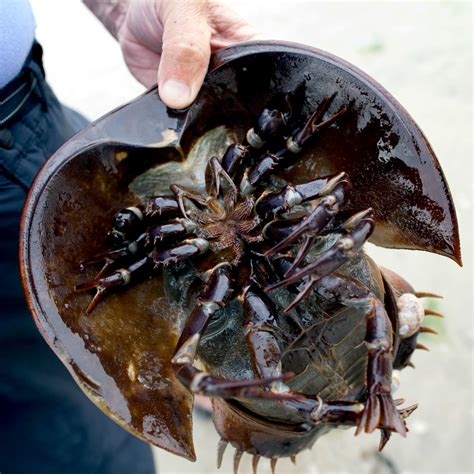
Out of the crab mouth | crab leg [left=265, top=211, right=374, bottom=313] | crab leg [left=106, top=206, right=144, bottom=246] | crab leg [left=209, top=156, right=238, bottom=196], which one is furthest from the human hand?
the crab mouth

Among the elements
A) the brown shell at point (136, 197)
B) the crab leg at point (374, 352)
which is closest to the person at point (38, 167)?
the brown shell at point (136, 197)

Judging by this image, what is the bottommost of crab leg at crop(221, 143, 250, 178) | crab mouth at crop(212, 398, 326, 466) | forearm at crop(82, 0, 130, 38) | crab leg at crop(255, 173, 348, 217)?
crab mouth at crop(212, 398, 326, 466)

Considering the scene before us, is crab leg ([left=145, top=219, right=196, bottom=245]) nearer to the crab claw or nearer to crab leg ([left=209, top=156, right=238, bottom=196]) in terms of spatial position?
crab leg ([left=209, top=156, right=238, bottom=196])

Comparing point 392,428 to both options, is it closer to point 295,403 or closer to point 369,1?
point 295,403

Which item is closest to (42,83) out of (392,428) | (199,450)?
(392,428)

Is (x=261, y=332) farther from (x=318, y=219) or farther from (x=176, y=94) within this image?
(x=176, y=94)

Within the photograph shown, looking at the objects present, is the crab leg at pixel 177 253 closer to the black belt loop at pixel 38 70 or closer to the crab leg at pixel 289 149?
the crab leg at pixel 289 149
